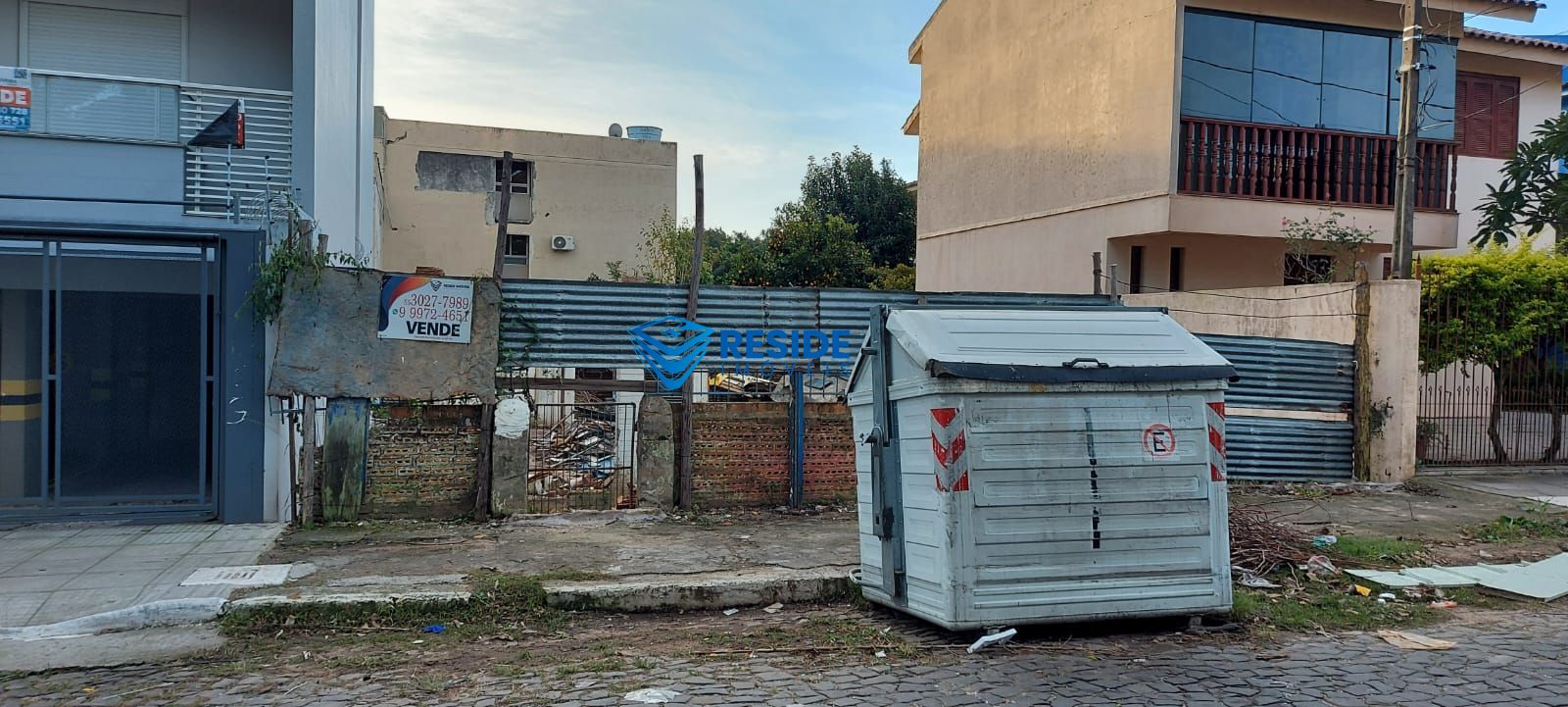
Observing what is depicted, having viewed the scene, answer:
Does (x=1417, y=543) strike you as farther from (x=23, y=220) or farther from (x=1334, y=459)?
(x=23, y=220)

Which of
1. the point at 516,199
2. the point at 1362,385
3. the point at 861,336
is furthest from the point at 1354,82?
the point at 516,199

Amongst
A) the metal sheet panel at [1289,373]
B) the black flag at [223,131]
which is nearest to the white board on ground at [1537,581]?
the metal sheet panel at [1289,373]

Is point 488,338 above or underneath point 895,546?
above

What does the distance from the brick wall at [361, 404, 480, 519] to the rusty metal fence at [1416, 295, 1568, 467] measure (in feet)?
37.7

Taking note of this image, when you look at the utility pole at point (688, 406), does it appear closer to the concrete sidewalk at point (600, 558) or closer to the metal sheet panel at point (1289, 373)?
the concrete sidewalk at point (600, 558)

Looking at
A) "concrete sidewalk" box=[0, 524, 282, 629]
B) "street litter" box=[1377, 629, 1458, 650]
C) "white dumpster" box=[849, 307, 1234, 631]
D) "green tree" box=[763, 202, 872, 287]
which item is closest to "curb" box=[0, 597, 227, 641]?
"concrete sidewalk" box=[0, 524, 282, 629]

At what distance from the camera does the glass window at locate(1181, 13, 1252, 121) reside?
15188 millimetres

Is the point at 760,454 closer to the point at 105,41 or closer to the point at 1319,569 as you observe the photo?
the point at 1319,569

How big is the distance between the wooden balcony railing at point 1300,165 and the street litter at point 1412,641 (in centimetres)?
990

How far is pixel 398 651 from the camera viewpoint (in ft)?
18.7

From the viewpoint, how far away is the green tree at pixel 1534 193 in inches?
639

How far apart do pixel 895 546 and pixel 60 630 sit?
494 centimetres

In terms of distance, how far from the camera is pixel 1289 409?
39.6ft

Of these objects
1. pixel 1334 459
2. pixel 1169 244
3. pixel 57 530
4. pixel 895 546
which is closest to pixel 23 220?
pixel 57 530
